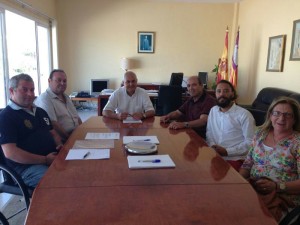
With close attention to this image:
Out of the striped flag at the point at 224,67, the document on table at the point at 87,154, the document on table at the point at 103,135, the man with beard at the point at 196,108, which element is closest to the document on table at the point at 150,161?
the document on table at the point at 87,154

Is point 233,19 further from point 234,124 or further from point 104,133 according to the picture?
point 104,133

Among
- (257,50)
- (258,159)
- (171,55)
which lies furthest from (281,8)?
(258,159)

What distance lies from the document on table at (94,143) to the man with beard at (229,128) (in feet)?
2.77

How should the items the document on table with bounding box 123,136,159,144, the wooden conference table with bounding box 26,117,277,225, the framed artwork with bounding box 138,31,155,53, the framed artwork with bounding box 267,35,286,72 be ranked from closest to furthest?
the wooden conference table with bounding box 26,117,277,225 → the document on table with bounding box 123,136,159,144 → the framed artwork with bounding box 267,35,286,72 → the framed artwork with bounding box 138,31,155,53

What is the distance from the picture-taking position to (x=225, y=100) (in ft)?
7.49

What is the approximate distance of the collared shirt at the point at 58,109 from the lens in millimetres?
2430

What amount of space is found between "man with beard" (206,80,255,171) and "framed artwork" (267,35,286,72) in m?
2.43

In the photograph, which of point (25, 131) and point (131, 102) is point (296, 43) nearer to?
point (131, 102)

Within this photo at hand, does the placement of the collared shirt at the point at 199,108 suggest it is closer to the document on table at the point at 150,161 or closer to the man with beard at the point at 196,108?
the man with beard at the point at 196,108

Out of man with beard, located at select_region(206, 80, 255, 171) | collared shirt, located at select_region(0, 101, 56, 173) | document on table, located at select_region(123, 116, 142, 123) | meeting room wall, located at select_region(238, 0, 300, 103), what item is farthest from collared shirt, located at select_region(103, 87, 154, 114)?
meeting room wall, located at select_region(238, 0, 300, 103)

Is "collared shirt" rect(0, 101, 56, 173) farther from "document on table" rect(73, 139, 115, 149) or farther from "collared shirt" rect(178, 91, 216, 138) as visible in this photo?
"collared shirt" rect(178, 91, 216, 138)

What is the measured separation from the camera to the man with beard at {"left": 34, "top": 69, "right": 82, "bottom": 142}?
Result: 2.44 metres

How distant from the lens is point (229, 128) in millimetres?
2213

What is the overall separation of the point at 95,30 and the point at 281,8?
400 cm
